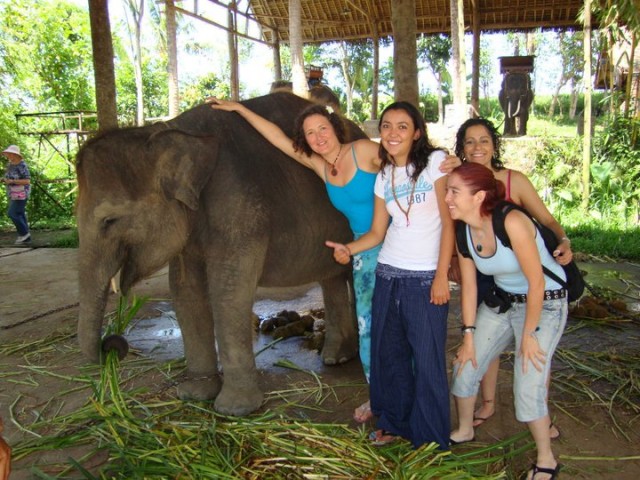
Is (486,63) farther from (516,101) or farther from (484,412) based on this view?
(484,412)

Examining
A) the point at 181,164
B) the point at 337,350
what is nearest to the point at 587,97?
the point at 337,350

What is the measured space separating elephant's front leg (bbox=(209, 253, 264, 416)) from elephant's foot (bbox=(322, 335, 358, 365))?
812 mm

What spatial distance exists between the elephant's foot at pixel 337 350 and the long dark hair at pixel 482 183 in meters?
1.91

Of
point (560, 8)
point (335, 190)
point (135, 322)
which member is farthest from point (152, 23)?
point (335, 190)

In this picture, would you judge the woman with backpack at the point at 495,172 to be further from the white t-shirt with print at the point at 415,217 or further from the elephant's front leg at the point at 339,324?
the elephant's front leg at the point at 339,324

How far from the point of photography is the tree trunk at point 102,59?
5566 millimetres

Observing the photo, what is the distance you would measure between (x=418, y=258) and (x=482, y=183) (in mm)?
477

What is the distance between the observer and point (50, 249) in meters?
8.62

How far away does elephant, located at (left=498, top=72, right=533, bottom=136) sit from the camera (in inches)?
458

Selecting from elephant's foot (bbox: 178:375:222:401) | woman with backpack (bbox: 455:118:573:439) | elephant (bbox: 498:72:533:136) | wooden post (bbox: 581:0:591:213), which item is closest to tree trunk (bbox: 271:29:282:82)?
elephant (bbox: 498:72:533:136)

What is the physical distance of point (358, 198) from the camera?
2.90 m

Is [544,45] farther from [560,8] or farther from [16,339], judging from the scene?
[16,339]

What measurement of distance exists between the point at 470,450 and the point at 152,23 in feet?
103

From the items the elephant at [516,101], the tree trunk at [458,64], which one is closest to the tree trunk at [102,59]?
the tree trunk at [458,64]
